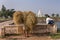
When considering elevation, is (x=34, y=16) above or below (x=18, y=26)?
above

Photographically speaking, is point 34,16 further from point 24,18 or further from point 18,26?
point 18,26

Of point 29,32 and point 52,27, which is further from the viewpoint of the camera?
point 52,27

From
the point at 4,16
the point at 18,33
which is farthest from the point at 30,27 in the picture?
the point at 4,16

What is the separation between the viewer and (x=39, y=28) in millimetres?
12906

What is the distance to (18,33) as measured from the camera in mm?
12031

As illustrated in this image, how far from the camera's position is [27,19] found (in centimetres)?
1145

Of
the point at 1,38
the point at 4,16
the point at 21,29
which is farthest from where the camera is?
the point at 4,16

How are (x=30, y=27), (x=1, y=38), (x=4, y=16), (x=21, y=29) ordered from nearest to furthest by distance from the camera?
(x=1, y=38), (x=30, y=27), (x=21, y=29), (x=4, y=16)

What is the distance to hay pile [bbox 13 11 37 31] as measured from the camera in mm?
11273

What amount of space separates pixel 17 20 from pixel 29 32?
123cm

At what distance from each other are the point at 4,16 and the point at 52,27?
141 feet

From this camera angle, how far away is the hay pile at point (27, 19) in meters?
11.3

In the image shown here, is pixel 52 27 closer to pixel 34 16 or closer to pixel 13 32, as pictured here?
pixel 34 16

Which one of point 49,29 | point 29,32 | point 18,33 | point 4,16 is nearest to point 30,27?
point 29,32
